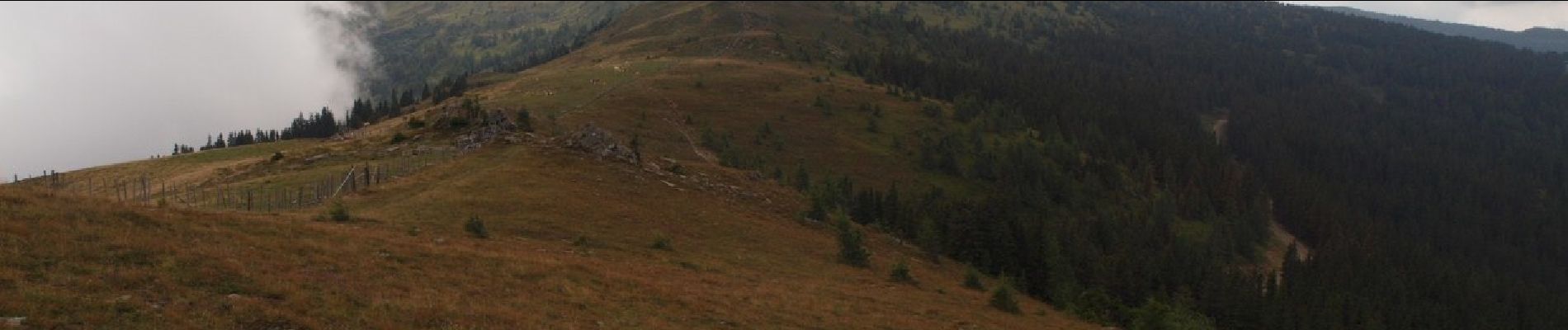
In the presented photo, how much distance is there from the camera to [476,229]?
37781 mm

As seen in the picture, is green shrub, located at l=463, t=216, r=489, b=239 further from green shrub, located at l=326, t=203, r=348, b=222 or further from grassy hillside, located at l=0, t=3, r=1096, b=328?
green shrub, located at l=326, t=203, r=348, b=222

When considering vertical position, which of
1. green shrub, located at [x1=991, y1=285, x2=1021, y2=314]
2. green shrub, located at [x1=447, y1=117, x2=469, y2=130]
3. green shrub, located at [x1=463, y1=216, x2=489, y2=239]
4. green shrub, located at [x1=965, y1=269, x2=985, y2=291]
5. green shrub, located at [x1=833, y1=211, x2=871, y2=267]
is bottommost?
green shrub, located at [x1=965, y1=269, x2=985, y2=291]

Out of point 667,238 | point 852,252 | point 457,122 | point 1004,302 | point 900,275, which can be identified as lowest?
point 1004,302

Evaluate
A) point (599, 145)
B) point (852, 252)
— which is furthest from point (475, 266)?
point (599, 145)

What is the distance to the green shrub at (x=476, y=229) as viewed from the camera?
123ft

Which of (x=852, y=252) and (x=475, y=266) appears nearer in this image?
(x=475, y=266)

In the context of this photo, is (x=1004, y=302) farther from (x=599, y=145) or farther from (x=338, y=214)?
(x=338, y=214)

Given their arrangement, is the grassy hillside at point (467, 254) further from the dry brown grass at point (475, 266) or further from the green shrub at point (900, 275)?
the green shrub at point (900, 275)

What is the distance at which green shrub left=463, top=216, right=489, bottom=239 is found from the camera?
123 feet

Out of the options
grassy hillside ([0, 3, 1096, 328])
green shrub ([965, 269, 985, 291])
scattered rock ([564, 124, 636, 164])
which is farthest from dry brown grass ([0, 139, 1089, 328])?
scattered rock ([564, 124, 636, 164])

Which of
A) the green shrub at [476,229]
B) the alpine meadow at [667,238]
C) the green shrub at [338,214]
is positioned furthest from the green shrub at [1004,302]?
the green shrub at [338,214]

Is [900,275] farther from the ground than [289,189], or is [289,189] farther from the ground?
[289,189]

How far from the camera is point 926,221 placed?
205 ft

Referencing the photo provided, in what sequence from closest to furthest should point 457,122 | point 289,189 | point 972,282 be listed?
point 289,189
point 972,282
point 457,122
